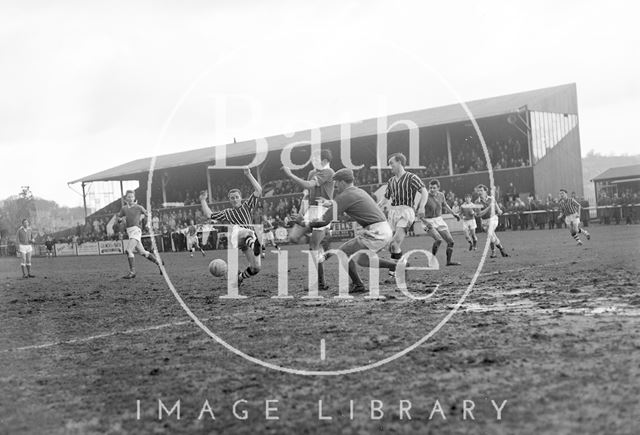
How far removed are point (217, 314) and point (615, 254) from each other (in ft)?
35.4

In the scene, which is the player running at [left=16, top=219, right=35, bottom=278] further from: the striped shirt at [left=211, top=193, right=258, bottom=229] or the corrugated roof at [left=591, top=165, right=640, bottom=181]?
the corrugated roof at [left=591, top=165, right=640, bottom=181]

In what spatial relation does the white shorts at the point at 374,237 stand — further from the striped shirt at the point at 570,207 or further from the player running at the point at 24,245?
the player running at the point at 24,245

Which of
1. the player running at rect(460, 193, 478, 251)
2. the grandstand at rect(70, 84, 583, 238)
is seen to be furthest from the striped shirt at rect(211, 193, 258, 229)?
the grandstand at rect(70, 84, 583, 238)

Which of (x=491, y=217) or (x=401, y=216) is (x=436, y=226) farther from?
(x=491, y=217)

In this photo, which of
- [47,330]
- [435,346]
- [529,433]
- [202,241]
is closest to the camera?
[529,433]

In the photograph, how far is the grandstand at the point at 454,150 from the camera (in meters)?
38.3

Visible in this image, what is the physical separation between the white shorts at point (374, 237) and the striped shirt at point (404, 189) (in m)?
3.26

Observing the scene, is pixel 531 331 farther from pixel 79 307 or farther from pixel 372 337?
pixel 79 307

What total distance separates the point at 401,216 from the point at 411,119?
3072 cm

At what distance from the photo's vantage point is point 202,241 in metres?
39.0

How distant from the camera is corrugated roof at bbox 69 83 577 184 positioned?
38.9 metres

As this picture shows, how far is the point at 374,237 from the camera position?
1070 cm

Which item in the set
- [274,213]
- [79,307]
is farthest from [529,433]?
[274,213]

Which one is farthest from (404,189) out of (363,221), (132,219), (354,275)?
(132,219)
